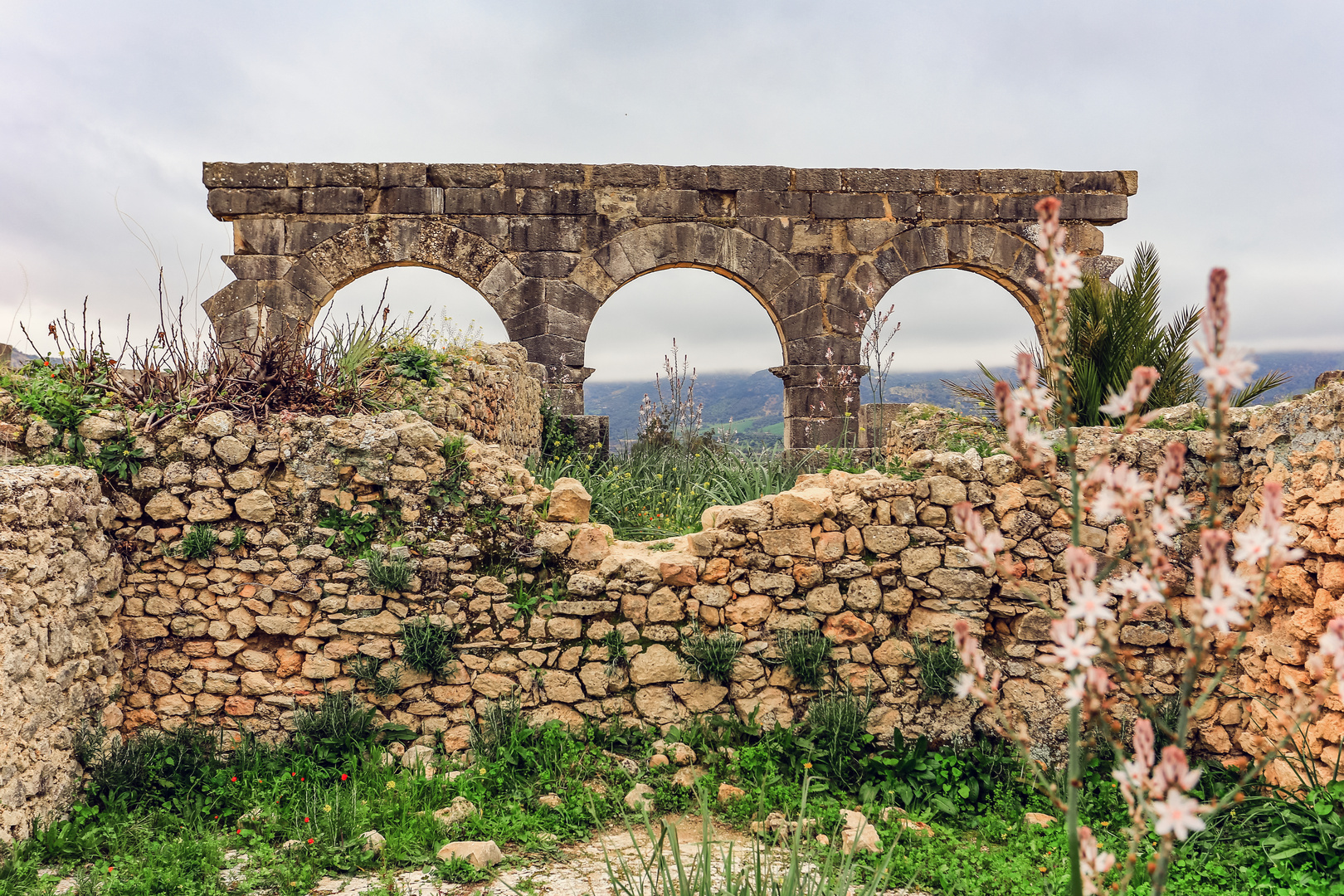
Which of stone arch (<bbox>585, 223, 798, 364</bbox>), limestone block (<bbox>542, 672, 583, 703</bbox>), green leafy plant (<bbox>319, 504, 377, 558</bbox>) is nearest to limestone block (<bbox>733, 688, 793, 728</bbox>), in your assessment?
limestone block (<bbox>542, 672, 583, 703</bbox>)

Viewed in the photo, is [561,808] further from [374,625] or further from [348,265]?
[348,265]

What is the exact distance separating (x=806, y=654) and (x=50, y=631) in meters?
3.68

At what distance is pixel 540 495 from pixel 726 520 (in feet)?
3.62

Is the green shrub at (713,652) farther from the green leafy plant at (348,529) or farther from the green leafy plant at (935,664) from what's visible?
the green leafy plant at (348,529)

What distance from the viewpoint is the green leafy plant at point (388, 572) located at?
13.3 ft

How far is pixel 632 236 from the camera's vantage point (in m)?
9.24

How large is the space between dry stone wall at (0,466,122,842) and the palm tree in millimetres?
5665

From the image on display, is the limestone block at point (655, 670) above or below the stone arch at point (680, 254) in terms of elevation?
below

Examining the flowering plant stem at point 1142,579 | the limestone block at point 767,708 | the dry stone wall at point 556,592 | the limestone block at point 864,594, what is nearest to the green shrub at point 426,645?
the dry stone wall at point 556,592

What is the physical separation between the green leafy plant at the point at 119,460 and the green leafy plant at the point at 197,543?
17.1 inches

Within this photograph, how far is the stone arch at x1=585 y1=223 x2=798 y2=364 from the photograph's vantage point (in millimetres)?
9250

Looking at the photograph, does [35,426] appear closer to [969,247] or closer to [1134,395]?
[1134,395]

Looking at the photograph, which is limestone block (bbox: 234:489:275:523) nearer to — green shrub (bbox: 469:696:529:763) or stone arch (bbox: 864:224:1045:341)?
green shrub (bbox: 469:696:529:763)

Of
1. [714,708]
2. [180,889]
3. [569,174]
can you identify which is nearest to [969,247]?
[569,174]
